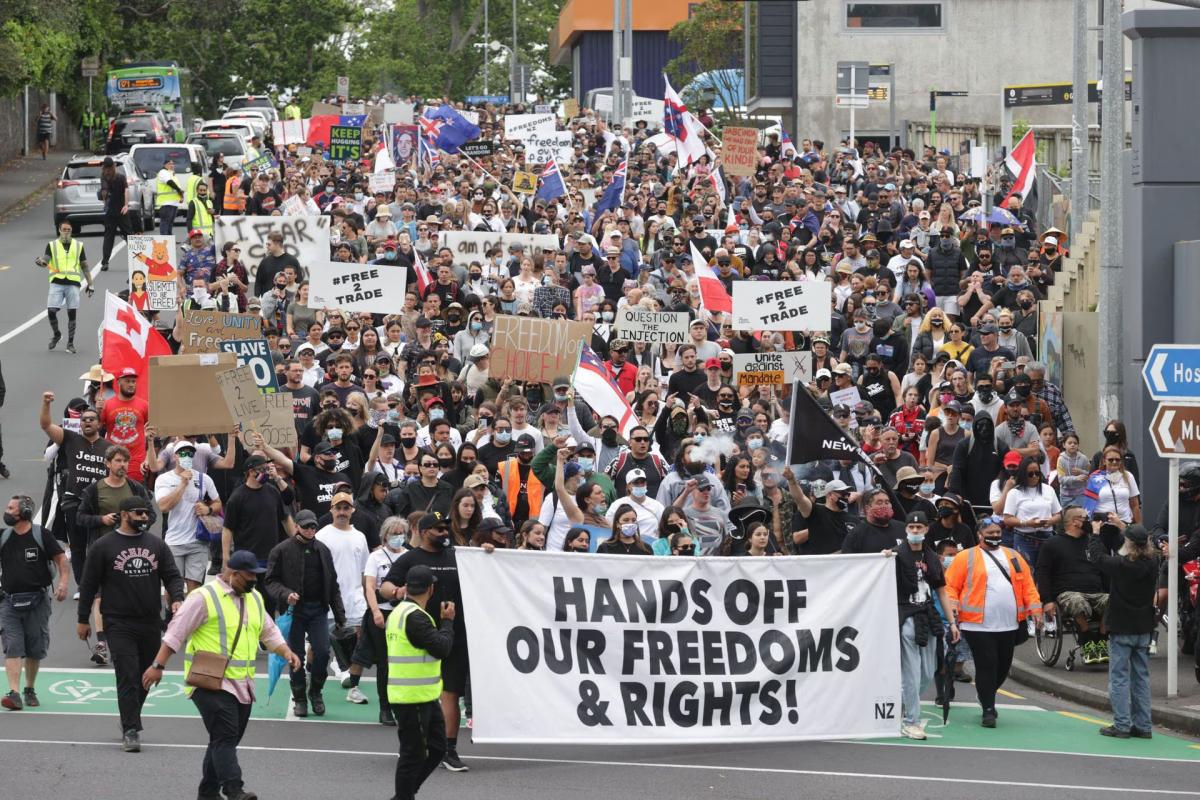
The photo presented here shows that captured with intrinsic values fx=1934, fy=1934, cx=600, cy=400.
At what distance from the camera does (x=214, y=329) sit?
1883 centimetres

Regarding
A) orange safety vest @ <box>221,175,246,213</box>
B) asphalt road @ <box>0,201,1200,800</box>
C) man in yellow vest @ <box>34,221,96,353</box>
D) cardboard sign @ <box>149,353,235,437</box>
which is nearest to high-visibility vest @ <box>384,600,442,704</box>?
asphalt road @ <box>0,201,1200,800</box>

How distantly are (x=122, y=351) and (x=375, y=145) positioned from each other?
25182 mm

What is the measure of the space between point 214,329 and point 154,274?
487 centimetres

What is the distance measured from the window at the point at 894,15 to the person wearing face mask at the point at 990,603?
3955cm

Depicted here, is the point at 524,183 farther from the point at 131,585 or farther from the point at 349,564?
the point at 131,585

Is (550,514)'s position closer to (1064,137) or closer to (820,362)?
(820,362)

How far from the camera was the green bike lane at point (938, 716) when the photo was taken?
13.3 m

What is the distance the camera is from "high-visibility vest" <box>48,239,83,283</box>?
26422 mm

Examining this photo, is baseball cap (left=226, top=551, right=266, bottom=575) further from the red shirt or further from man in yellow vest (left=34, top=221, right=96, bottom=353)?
man in yellow vest (left=34, top=221, right=96, bottom=353)

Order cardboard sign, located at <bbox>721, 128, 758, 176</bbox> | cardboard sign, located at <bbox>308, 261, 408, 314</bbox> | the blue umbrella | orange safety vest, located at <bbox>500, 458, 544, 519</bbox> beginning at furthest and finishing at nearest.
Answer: cardboard sign, located at <bbox>721, 128, 758, 176</bbox> < cardboard sign, located at <bbox>308, 261, 408, 314</bbox> < orange safety vest, located at <bbox>500, 458, 544, 519</bbox> < the blue umbrella

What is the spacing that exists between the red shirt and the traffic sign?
28.9 feet

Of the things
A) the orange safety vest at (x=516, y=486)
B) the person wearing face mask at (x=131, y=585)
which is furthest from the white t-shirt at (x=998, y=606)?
the person wearing face mask at (x=131, y=585)

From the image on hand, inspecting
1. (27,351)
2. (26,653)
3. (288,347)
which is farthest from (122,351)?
(27,351)

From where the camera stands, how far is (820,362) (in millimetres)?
19984
